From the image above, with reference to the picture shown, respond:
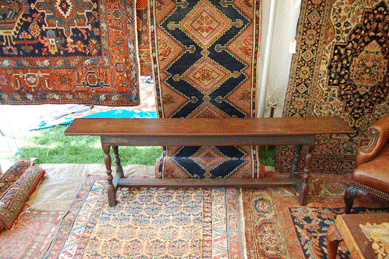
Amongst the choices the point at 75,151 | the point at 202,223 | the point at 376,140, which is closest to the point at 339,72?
the point at 376,140

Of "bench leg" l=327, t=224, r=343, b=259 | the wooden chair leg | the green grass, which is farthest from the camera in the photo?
the green grass

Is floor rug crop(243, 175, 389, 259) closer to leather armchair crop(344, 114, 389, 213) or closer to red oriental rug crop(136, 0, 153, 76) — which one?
leather armchair crop(344, 114, 389, 213)

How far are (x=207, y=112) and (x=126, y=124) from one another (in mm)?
1025

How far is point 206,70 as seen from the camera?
10.1ft

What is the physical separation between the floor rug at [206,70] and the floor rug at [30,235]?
1.16 meters

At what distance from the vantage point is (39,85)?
3.28 metres

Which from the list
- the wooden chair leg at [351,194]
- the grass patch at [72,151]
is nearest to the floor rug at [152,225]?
the grass patch at [72,151]

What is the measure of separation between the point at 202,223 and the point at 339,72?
2.11m

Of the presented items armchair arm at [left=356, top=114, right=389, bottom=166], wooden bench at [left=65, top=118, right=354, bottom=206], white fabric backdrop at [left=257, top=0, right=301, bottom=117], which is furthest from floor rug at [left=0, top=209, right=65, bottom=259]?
armchair arm at [left=356, top=114, right=389, bottom=166]

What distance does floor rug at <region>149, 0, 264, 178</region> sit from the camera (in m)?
2.89

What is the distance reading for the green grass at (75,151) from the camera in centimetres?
352

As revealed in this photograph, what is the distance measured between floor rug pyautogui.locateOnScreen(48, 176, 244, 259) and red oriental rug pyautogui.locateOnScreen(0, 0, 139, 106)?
3.88 ft

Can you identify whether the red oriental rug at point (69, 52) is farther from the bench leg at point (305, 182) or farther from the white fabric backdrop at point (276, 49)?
the bench leg at point (305, 182)

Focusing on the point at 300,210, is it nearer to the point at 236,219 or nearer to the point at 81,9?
the point at 236,219
